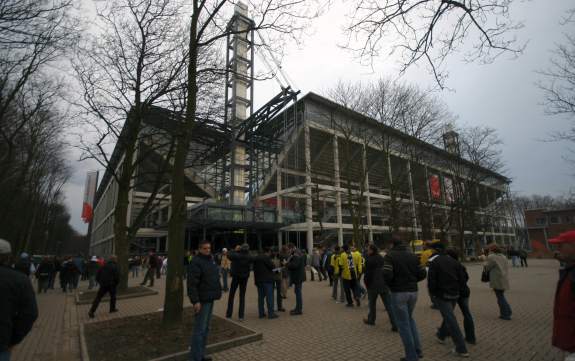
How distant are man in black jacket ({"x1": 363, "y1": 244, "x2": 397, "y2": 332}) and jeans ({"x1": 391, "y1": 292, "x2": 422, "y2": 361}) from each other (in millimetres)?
1790

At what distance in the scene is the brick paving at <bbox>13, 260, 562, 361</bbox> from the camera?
4.85 metres

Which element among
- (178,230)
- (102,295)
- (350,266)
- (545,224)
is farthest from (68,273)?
(545,224)

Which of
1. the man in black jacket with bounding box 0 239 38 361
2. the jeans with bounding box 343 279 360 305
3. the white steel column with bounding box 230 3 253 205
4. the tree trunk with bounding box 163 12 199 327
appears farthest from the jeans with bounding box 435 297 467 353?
the white steel column with bounding box 230 3 253 205

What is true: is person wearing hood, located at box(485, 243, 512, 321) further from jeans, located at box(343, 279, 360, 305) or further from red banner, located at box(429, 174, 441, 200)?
red banner, located at box(429, 174, 441, 200)

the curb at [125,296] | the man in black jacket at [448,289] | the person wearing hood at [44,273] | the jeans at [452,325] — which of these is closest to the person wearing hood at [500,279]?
the man in black jacket at [448,289]

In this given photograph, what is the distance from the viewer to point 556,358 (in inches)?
179

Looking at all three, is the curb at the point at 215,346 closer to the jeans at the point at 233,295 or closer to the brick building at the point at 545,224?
the jeans at the point at 233,295

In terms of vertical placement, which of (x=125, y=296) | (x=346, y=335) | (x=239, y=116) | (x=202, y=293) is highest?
(x=239, y=116)

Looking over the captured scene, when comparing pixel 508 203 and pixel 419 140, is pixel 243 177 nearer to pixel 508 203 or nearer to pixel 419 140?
pixel 419 140

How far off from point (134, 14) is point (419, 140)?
15873 mm

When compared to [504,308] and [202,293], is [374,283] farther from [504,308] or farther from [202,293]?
[202,293]

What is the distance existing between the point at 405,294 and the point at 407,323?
1.31 feet

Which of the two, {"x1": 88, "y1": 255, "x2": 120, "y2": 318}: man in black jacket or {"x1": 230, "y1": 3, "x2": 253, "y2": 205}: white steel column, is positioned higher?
{"x1": 230, "y1": 3, "x2": 253, "y2": 205}: white steel column

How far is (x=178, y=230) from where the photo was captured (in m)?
6.73
